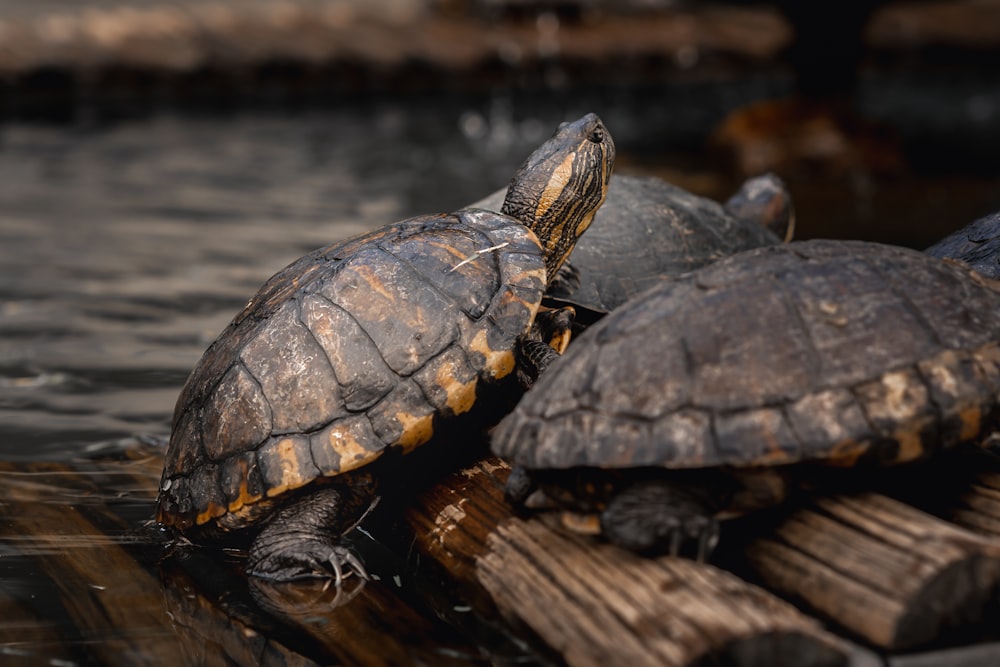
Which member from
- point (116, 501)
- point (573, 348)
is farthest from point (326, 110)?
point (573, 348)

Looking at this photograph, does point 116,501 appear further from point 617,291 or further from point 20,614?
point 617,291

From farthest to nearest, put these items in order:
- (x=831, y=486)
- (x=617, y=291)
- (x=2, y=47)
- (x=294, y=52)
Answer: (x=294, y=52) → (x=2, y=47) → (x=617, y=291) → (x=831, y=486)

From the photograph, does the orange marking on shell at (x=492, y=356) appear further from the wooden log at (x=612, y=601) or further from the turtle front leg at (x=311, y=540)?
the turtle front leg at (x=311, y=540)

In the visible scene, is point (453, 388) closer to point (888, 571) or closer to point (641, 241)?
point (888, 571)

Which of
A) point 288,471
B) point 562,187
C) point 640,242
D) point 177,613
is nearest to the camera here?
point 177,613

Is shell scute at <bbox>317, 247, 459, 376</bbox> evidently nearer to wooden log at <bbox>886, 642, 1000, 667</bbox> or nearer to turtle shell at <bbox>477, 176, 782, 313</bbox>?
turtle shell at <bbox>477, 176, 782, 313</bbox>

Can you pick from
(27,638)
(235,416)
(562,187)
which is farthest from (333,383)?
(562,187)
